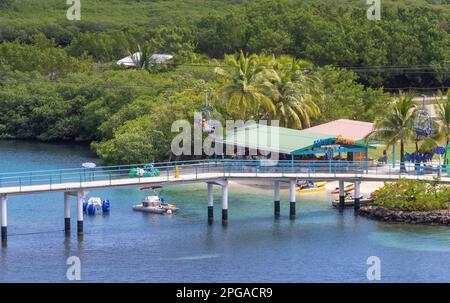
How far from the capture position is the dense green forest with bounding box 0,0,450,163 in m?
106

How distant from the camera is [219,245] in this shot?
7781cm

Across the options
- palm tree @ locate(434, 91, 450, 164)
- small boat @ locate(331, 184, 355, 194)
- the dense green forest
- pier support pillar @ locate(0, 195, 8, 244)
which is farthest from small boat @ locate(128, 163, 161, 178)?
palm tree @ locate(434, 91, 450, 164)

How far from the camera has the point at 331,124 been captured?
10100cm

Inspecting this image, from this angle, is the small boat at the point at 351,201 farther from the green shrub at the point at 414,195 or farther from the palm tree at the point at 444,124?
the palm tree at the point at 444,124

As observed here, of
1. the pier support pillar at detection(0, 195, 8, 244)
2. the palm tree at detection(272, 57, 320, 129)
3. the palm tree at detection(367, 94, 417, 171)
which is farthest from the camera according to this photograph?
the palm tree at detection(272, 57, 320, 129)

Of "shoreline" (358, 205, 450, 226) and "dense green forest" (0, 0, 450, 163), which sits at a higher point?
"dense green forest" (0, 0, 450, 163)

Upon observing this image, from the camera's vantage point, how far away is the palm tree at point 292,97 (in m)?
104

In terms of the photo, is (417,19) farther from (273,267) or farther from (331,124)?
(273,267)

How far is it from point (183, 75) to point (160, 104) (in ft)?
53.8

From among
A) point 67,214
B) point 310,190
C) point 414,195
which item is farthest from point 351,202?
point 67,214

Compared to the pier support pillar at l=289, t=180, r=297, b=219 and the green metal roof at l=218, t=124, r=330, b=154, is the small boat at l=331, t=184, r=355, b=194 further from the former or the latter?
the pier support pillar at l=289, t=180, r=297, b=219

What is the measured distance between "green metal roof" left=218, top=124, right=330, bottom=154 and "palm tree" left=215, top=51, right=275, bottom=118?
4.44 m
